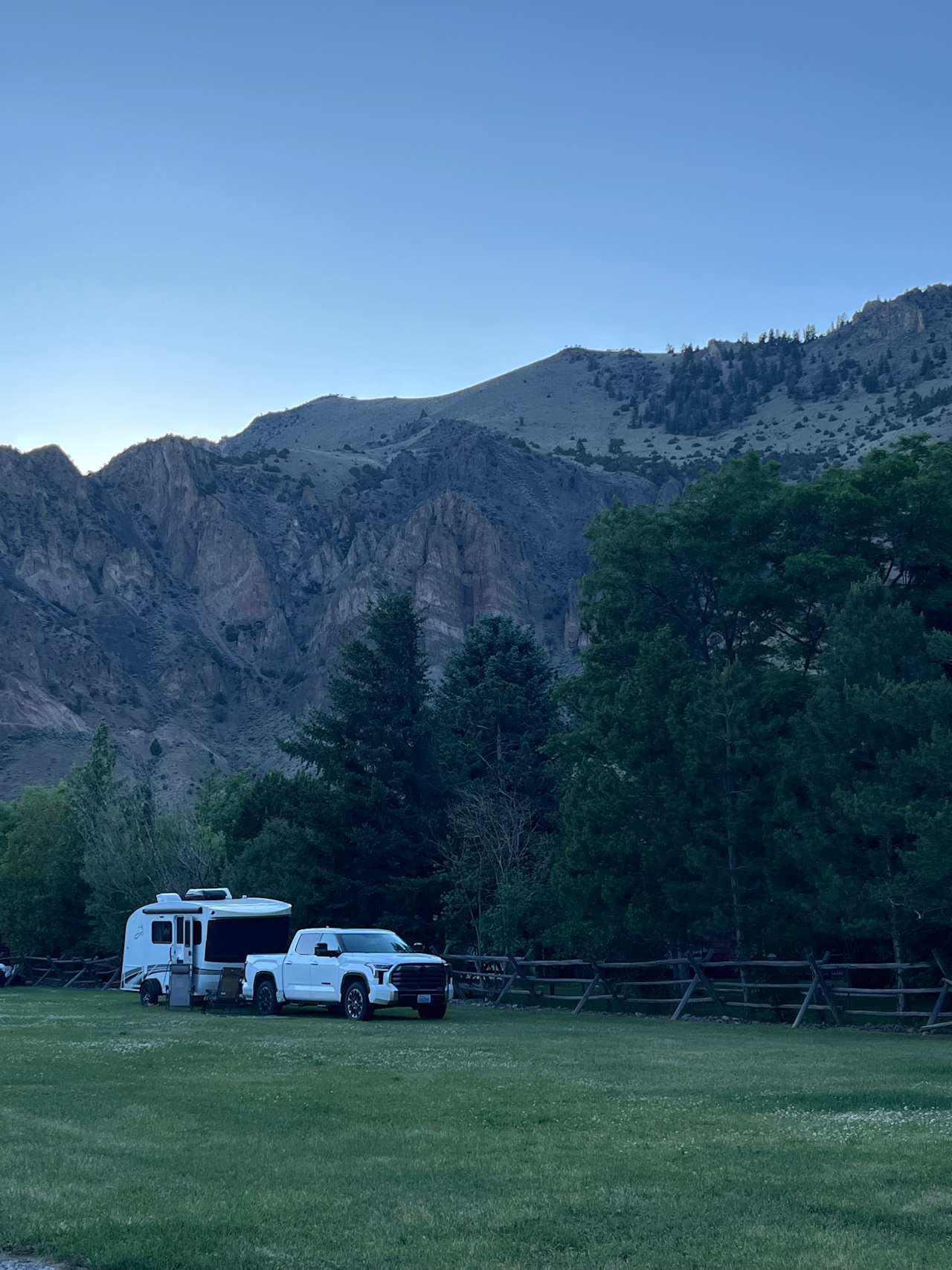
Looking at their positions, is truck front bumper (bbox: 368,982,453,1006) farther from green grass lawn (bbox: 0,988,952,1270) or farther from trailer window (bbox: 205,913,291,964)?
green grass lawn (bbox: 0,988,952,1270)

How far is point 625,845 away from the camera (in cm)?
3322

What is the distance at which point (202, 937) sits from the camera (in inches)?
1433

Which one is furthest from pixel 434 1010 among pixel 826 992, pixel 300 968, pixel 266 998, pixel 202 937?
pixel 202 937

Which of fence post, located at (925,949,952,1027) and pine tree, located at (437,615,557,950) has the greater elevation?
pine tree, located at (437,615,557,950)

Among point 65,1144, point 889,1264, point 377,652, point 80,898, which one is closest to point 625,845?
point 377,652

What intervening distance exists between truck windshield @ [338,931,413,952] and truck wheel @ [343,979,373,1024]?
0.90 m

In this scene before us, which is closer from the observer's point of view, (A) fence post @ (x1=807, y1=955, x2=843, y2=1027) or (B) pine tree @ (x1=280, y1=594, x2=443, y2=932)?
(A) fence post @ (x1=807, y1=955, x2=843, y2=1027)

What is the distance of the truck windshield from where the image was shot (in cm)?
3109

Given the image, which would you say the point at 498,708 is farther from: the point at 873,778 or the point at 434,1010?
the point at 873,778

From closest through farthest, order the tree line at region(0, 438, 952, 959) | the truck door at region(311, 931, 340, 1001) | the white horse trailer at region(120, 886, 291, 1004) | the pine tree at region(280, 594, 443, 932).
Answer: the tree line at region(0, 438, 952, 959), the truck door at region(311, 931, 340, 1001), the white horse trailer at region(120, 886, 291, 1004), the pine tree at region(280, 594, 443, 932)

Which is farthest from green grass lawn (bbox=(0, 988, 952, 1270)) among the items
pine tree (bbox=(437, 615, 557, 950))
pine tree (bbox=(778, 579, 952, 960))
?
pine tree (bbox=(437, 615, 557, 950))

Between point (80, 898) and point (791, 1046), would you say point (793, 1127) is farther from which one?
point (80, 898)

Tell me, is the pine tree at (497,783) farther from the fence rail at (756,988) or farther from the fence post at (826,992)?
the fence post at (826,992)

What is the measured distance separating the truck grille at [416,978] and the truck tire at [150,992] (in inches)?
434
